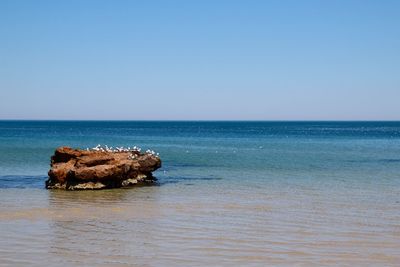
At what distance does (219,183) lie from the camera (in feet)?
90.1

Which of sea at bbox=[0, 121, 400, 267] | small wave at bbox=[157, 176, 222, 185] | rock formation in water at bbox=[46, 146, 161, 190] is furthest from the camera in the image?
small wave at bbox=[157, 176, 222, 185]

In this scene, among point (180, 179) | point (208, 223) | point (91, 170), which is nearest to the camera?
point (208, 223)

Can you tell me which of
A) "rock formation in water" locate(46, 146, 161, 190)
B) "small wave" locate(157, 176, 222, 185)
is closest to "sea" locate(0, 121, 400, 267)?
"small wave" locate(157, 176, 222, 185)

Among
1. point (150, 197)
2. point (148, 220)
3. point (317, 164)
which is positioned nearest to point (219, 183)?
point (150, 197)

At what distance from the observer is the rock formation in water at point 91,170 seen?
2506cm

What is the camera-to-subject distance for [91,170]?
25.1 meters

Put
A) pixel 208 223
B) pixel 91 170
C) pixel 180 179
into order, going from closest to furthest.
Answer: pixel 208 223, pixel 91 170, pixel 180 179

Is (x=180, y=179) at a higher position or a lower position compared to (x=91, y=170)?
lower

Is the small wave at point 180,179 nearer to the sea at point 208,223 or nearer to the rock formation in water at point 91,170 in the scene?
the sea at point 208,223

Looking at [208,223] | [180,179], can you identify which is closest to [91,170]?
[180,179]

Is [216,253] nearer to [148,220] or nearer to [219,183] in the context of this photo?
→ [148,220]

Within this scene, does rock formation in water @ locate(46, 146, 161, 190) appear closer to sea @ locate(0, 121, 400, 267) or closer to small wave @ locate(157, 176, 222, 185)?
sea @ locate(0, 121, 400, 267)

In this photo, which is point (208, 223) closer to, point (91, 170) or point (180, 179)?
point (91, 170)

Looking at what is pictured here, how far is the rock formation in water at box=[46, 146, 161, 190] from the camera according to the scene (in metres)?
25.1
